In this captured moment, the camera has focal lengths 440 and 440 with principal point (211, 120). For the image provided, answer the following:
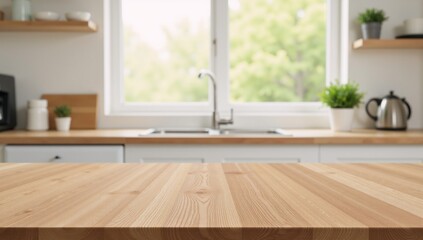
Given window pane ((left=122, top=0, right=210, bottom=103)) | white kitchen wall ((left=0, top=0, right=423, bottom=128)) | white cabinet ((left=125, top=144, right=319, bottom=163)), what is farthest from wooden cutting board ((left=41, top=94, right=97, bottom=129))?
white cabinet ((left=125, top=144, right=319, bottom=163))

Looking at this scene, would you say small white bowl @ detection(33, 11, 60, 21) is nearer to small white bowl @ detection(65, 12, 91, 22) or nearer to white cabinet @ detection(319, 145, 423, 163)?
small white bowl @ detection(65, 12, 91, 22)

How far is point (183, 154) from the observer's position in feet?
7.80

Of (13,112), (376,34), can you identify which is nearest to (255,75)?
(376,34)

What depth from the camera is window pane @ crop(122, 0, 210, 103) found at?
10.5 feet

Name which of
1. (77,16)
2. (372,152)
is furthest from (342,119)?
(77,16)

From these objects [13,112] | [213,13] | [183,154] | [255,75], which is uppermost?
[213,13]

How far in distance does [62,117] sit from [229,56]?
1224mm

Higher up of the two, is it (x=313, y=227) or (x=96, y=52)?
(x=96, y=52)

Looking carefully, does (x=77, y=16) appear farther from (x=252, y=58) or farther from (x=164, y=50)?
(x=252, y=58)

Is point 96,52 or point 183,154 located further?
point 96,52

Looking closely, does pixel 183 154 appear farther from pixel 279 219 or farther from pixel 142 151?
pixel 279 219

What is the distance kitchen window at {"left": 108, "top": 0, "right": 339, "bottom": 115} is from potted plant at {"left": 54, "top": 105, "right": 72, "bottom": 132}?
16.6 inches

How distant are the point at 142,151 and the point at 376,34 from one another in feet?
5.52

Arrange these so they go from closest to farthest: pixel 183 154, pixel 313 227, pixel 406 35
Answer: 1. pixel 313 227
2. pixel 183 154
3. pixel 406 35
